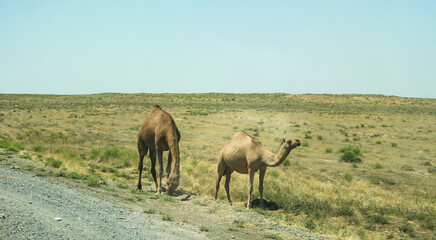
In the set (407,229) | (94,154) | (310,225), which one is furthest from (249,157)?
(94,154)

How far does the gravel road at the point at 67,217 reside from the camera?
21.3 feet

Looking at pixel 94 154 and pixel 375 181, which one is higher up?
pixel 94 154

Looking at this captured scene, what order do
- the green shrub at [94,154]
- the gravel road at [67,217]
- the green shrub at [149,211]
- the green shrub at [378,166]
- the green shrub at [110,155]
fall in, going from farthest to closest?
the green shrub at [378,166] → the green shrub at [94,154] → the green shrub at [110,155] → the green shrub at [149,211] → the gravel road at [67,217]

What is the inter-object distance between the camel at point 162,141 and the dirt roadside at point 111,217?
0.79 metres

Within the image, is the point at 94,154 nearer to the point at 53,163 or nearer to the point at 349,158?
the point at 53,163

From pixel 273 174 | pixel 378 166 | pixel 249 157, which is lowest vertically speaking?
pixel 378 166

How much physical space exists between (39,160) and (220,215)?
31.3 feet

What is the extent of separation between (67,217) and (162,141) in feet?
17.9

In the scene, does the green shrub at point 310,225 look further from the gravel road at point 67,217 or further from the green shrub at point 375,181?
the green shrub at point 375,181

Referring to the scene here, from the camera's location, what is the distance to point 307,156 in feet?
93.0

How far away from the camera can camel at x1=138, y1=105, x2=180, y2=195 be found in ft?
38.4

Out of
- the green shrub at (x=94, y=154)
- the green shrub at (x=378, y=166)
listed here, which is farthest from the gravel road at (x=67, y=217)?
the green shrub at (x=378, y=166)

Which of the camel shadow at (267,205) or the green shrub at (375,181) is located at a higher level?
the camel shadow at (267,205)

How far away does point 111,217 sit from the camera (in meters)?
8.45
